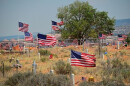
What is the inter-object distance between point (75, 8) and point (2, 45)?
1766cm

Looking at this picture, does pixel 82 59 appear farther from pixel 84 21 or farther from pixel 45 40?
pixel 84 21

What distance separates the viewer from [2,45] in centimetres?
3612

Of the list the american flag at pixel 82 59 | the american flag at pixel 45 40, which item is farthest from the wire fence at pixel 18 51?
the american flag at pixel 82 59

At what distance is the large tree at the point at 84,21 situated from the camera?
1658 inches

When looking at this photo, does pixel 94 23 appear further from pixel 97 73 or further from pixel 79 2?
pixel 97 73

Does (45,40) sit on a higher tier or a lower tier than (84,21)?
lower

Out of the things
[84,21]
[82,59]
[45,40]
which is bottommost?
[82,59]

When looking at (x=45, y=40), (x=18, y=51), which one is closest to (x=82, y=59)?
(x=45, y=40)

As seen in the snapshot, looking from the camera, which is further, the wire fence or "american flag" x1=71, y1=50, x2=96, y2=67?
the wire fence

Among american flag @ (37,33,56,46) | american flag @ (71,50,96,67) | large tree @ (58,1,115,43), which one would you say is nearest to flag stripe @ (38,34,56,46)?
american flag @ (37,33,56,46)

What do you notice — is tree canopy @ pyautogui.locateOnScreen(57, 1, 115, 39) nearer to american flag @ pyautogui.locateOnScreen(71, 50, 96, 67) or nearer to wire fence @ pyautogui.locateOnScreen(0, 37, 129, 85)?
wire fence @ pyautogui.locateOnScreen(0, 37, 129, 85)

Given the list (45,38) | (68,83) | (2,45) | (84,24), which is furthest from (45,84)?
(84,24)

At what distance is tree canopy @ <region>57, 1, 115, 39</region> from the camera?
1663 inches

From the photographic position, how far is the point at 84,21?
41625mm
